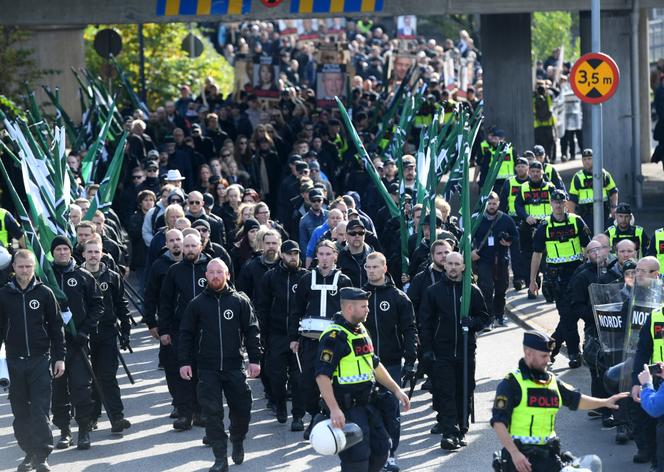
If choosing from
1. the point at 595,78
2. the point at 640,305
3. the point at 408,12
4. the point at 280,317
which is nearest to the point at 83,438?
the point at 280,317

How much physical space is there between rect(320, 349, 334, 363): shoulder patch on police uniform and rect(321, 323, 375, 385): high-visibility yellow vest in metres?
0.10

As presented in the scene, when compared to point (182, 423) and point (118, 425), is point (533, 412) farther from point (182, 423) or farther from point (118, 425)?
point (118, 425)

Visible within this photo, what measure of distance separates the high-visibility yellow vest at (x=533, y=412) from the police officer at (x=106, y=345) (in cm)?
505

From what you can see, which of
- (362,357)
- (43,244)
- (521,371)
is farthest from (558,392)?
(43,244)

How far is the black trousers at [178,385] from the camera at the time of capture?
539 inches

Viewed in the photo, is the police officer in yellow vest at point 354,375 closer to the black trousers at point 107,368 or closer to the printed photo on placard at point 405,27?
the black trousers at point 107,368

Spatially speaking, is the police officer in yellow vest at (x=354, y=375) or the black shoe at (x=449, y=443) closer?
the police officer in yellow vest at (x=354, y=375)

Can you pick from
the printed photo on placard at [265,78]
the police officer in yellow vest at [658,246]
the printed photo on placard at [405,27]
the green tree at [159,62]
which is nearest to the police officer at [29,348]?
the police officer in yellow vest at [658,246]

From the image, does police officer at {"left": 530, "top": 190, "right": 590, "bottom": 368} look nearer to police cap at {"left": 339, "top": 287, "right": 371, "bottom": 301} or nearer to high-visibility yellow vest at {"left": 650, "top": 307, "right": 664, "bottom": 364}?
high-visibility yellow vest at {"left": 650, "top": 307, "right": 664, "bottom": 364}

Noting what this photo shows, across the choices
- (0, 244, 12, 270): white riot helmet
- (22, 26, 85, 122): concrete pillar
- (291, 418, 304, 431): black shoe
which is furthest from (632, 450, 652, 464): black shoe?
(22, 26, 85, 122): concrete pillar

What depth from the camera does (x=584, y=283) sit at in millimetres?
14086

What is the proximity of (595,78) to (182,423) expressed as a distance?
591 cm

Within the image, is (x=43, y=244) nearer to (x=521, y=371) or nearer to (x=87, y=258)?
(x=87, y=258)

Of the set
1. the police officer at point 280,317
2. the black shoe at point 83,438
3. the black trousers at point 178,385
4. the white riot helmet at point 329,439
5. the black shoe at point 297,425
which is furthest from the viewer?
the police officer at point 280,317
